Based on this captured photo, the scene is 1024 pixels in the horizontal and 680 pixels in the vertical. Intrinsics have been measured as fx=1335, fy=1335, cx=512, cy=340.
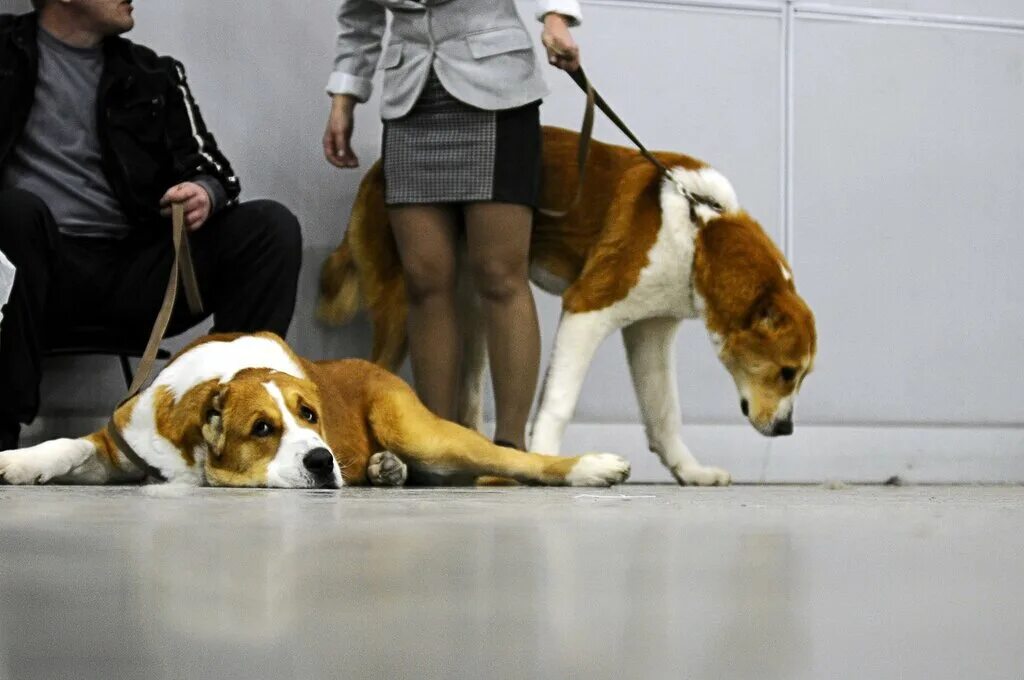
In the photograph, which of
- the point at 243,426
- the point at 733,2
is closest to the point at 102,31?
the point at 243,426

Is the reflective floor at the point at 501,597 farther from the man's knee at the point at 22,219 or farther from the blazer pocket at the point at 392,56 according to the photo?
the blazer pocket at the point at 392,56

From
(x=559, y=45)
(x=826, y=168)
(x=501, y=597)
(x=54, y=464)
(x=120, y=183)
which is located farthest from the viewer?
(x=826, y=168)

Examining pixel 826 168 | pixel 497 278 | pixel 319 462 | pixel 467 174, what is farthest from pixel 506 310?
pixel 826 168

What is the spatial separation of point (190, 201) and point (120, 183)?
0.24 m

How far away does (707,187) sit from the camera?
355cm

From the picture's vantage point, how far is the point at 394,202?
3266 mm

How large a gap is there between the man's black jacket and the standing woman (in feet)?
1.92

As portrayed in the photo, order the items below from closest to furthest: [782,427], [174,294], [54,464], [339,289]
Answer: [54,464], [174,294], [782,427], [339,289]

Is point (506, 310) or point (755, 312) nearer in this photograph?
point (506, 310)

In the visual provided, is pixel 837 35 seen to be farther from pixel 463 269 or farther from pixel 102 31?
pixel 102 31

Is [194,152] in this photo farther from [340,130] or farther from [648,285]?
[648,285]

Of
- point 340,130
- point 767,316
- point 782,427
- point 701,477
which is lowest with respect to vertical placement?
point 701,477

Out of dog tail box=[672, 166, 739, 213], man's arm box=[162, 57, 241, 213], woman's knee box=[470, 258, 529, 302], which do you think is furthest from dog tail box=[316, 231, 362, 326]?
dog tail box=[672, 166, 739, 213]

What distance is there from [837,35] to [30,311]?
2.86 meters
